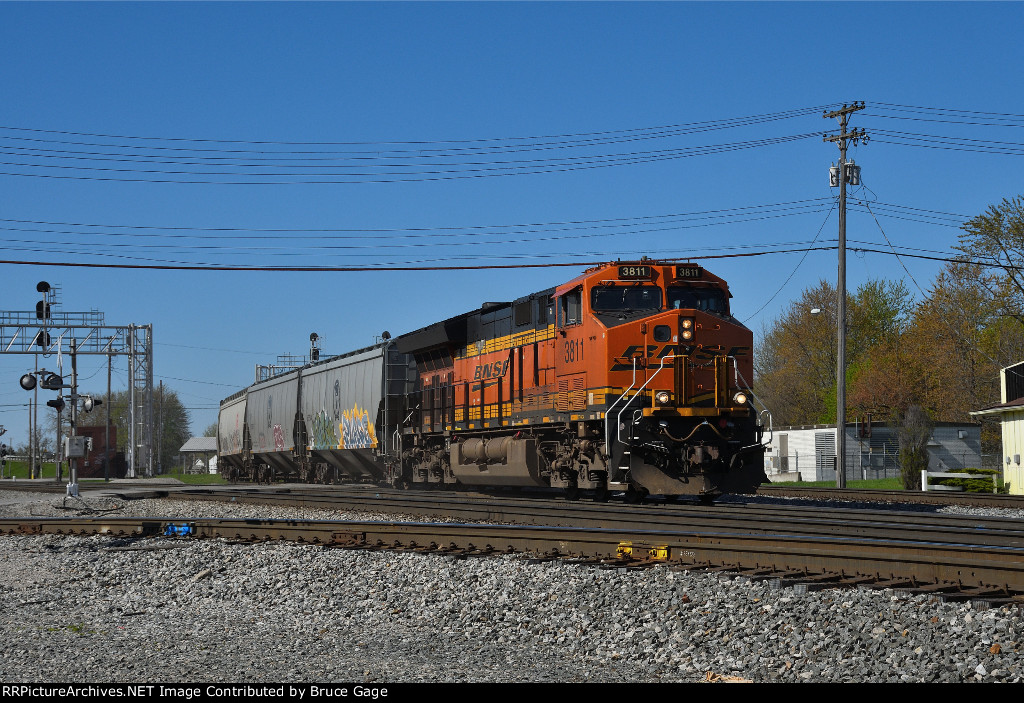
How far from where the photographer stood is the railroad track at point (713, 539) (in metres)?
8.00

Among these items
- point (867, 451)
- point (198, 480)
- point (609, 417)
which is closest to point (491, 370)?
point (609, 417)

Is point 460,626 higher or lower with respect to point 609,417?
lower

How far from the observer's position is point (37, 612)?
31.4 ft

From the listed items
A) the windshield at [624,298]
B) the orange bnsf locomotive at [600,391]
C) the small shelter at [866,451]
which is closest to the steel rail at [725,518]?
the orange bnsf locomotive at [600,391]

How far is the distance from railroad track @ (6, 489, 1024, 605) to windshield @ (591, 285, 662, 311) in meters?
3.41

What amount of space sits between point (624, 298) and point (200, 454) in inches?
4378

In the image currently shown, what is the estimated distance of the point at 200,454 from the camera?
396 feet

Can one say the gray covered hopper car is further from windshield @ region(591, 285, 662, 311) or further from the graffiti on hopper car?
windshield @ region(591, 285, 662, 311)

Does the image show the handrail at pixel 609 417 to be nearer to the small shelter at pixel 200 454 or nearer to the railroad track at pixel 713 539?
the railroad track at pixel 713 539

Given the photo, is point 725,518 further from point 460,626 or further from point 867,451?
point 867,451

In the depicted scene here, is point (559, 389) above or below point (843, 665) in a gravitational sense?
above

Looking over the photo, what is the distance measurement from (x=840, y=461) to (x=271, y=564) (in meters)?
18.9
